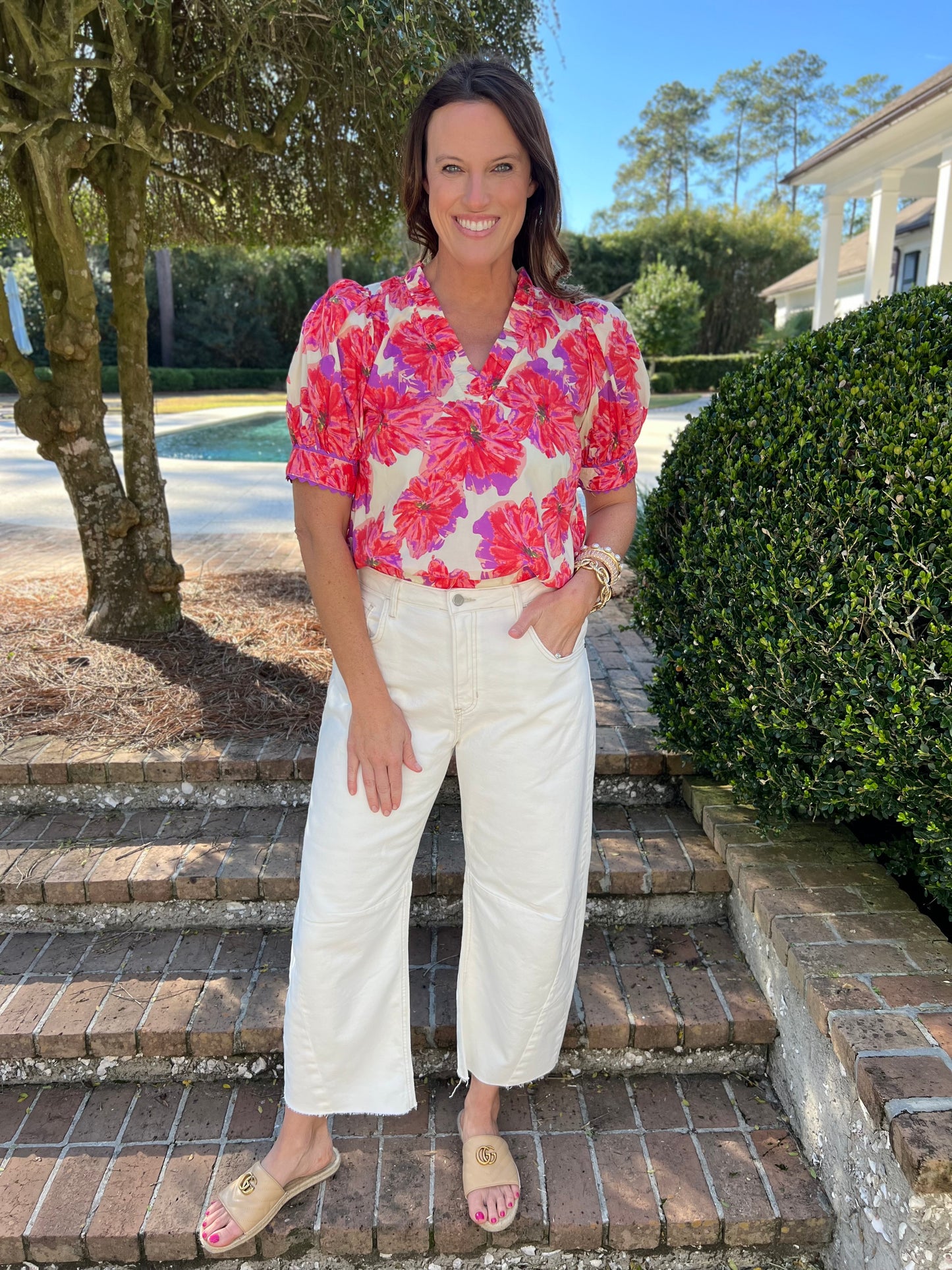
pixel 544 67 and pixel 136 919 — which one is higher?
pixel 544 67

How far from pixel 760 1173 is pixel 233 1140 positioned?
3.64 feet

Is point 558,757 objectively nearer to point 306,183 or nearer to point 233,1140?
point 233,1140

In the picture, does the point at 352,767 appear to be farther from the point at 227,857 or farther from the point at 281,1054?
the point at 227,857

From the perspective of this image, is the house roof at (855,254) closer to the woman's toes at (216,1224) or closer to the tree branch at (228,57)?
the tree branch at (228,57)

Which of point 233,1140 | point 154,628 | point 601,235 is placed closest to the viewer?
point 233,1140

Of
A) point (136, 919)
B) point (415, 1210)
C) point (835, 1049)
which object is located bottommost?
point (415, 1210)

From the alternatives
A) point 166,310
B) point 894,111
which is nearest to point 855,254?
point 894,111

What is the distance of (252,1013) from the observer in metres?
2.07

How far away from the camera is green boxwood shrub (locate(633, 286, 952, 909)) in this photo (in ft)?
5.81

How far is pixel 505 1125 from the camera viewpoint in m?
1.92

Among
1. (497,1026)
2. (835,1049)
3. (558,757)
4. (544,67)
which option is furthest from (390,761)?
(544,67)

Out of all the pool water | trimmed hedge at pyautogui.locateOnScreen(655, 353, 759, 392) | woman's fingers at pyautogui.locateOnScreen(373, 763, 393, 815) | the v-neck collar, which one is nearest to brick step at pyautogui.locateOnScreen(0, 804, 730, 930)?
woman's fingers at pyautogui.locateOnScreen(373, 763, 393, 815)

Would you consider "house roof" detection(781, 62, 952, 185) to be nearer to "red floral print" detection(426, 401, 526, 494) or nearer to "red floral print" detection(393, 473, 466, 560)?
"red floral print" detection(426, 401, 526, 494)

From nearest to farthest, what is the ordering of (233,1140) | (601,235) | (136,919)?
(233,1140) → (136,919) → (601,235)
